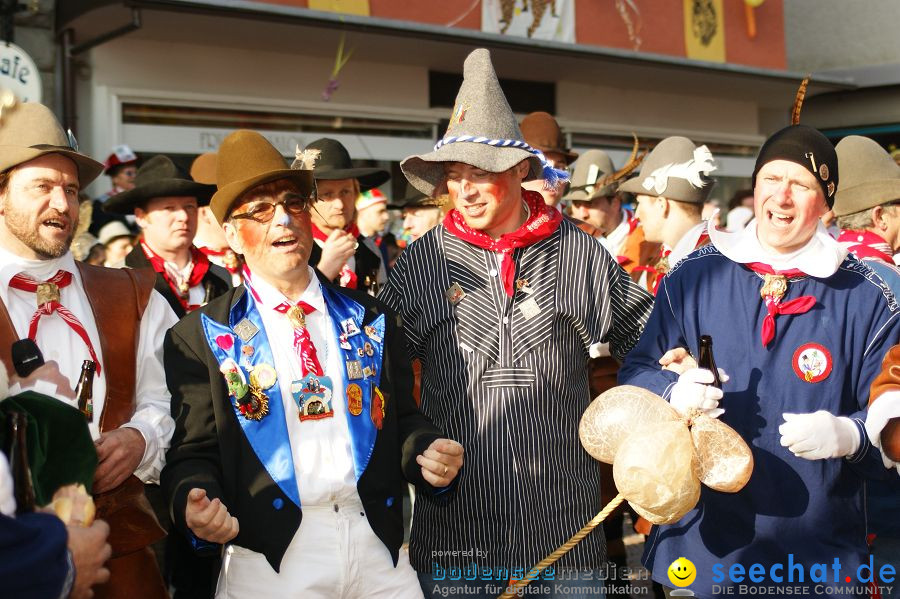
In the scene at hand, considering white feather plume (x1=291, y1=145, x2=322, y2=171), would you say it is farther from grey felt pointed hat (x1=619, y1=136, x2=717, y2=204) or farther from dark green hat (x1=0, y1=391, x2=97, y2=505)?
grey felt pointed hat (x1=619, y1=136, x2=717, y2=204)

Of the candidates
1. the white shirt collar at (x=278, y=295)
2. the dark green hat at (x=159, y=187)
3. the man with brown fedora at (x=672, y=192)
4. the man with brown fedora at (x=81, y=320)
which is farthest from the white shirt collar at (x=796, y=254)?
the dark green hat at (x=159, y=187)

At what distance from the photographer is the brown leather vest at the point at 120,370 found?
11.0 ft

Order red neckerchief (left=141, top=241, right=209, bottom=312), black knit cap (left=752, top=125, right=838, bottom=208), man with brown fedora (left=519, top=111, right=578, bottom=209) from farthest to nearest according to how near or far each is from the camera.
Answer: man with brown fedora (left=519, top=111, right=578, bottom=209)
red neckerchief (left=141, top=241, right=209, bottom=312)
black knit cap (left=752, top=125, right=838, bottom=208)

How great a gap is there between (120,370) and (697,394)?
1.99 metres

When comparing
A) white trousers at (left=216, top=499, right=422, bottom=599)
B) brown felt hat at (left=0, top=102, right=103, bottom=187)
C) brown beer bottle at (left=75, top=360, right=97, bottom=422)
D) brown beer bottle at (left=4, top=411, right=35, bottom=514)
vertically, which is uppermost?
brown felt hat at (left=0, top=102, right=103, bottom=187)

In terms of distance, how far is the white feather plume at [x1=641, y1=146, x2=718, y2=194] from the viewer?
5348 mm

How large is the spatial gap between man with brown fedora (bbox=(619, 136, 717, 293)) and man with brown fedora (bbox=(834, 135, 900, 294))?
0.75 meters

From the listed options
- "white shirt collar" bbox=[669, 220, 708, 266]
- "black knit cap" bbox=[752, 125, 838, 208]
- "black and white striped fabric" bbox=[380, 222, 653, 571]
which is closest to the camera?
"black knit cap" bbox=[752, 125, 838, 208]

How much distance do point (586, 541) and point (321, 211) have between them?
2644 millimetres

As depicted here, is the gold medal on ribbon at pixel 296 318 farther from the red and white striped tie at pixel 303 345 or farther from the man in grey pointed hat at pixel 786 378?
the man in grey pointed hat at pixel 786 378

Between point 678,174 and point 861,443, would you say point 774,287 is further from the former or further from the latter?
point 678,174

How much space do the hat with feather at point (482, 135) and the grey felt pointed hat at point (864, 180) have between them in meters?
1.64

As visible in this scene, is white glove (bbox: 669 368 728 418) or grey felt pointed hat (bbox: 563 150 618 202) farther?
grey felt pointed hat (bbox: 563 150 618 202)

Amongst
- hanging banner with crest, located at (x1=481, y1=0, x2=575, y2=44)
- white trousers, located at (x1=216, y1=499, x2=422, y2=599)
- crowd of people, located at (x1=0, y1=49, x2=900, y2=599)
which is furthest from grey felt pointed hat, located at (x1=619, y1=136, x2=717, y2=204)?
hanging banner with crest, located at (x1=481, y1=0, x2=575, y2=44)
